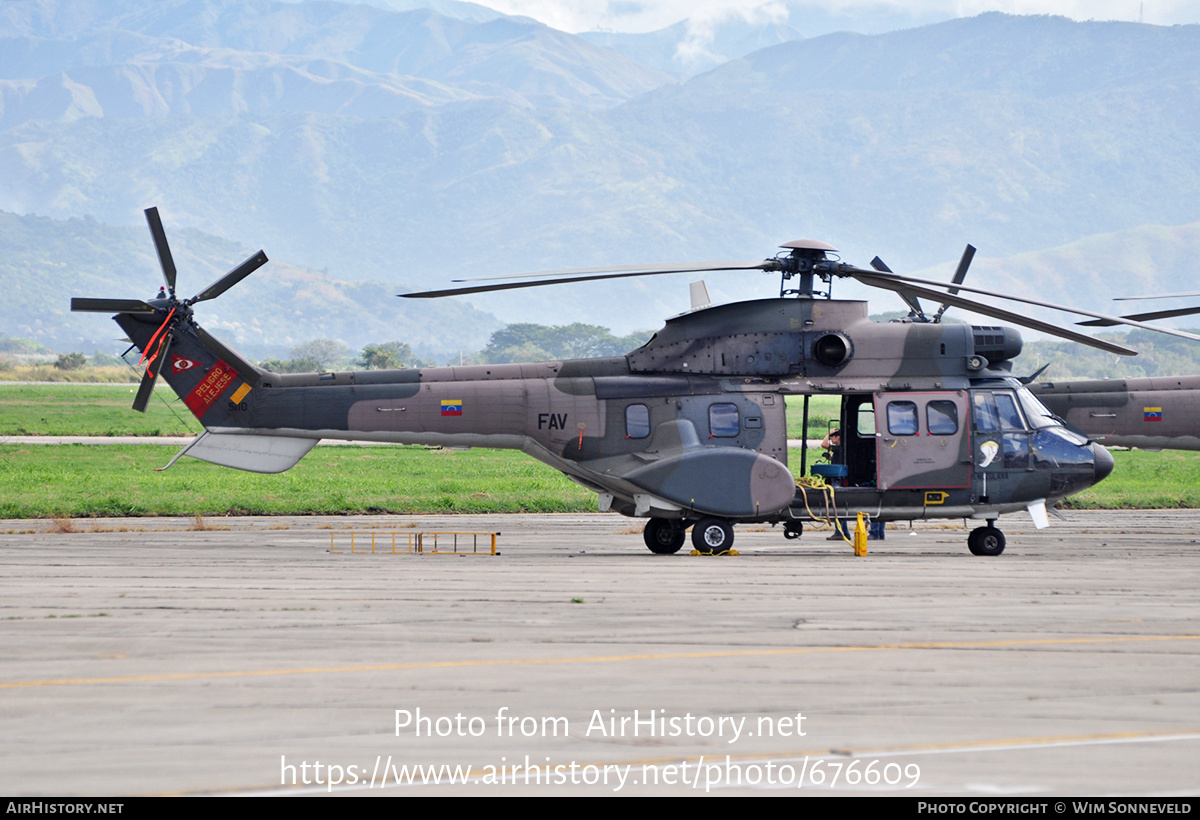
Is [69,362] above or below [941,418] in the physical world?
above

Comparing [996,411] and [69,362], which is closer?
[996,411]

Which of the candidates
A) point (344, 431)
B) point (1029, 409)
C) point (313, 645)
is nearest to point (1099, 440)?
point (1029, 409)

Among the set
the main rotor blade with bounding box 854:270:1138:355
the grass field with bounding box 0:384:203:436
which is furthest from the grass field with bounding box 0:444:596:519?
the main rotor blade with bounding box 854:270:1138:355

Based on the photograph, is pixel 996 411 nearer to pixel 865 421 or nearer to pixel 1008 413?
pixel 1008 413

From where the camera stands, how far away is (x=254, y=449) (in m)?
18.8

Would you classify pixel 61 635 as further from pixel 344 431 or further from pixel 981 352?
pixel 981 352

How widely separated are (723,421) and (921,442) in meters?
3.24

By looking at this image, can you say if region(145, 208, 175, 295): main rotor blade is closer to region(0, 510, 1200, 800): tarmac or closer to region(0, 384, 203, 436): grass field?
region(0, 510, 1200, 800): tarmac

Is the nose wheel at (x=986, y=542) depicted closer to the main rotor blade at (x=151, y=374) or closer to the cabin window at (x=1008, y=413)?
the cabin window at (x=1008, y=413)

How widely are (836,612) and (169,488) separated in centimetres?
2251

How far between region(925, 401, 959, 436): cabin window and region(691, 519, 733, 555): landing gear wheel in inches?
148

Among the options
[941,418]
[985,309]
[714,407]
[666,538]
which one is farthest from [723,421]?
[985,309]

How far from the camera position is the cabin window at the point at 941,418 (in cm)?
1880

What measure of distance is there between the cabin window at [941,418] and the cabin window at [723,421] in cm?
315
